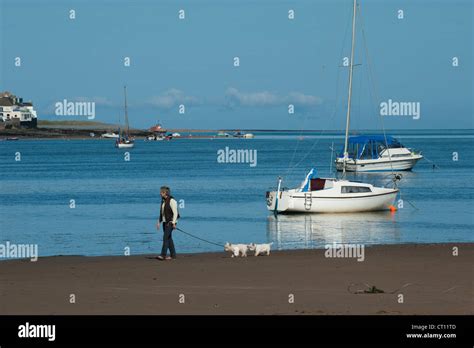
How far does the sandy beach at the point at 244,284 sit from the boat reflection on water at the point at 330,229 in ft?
17.0

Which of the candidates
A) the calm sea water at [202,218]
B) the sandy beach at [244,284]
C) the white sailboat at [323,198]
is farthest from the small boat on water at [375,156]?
the sandy beach at [244,284]

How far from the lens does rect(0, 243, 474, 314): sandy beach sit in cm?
1658

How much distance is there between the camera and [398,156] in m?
85.1

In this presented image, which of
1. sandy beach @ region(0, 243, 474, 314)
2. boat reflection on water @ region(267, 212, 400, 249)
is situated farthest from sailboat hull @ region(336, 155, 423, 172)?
sandy beach @ region(0, 243, 474, 314)

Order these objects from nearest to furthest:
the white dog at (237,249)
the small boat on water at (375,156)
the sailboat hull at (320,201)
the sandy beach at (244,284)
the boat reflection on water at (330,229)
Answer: the sandy beach at (244,284) → the white dog at (237,249) → the boat reflection on water at (330,229) → the sailboat hull at (320,201) → the small boat on water at (375,156)

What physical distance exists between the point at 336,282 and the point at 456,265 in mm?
3832

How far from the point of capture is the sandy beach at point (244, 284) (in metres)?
16.6

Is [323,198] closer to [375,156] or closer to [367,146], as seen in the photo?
[375,156]

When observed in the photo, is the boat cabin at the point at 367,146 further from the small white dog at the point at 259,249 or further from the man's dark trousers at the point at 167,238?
the man's dark trousers at the point at 167,238

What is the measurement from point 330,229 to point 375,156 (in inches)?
1913

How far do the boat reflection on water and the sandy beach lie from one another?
5177mm

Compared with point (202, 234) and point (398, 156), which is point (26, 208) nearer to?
point (202, 234)
